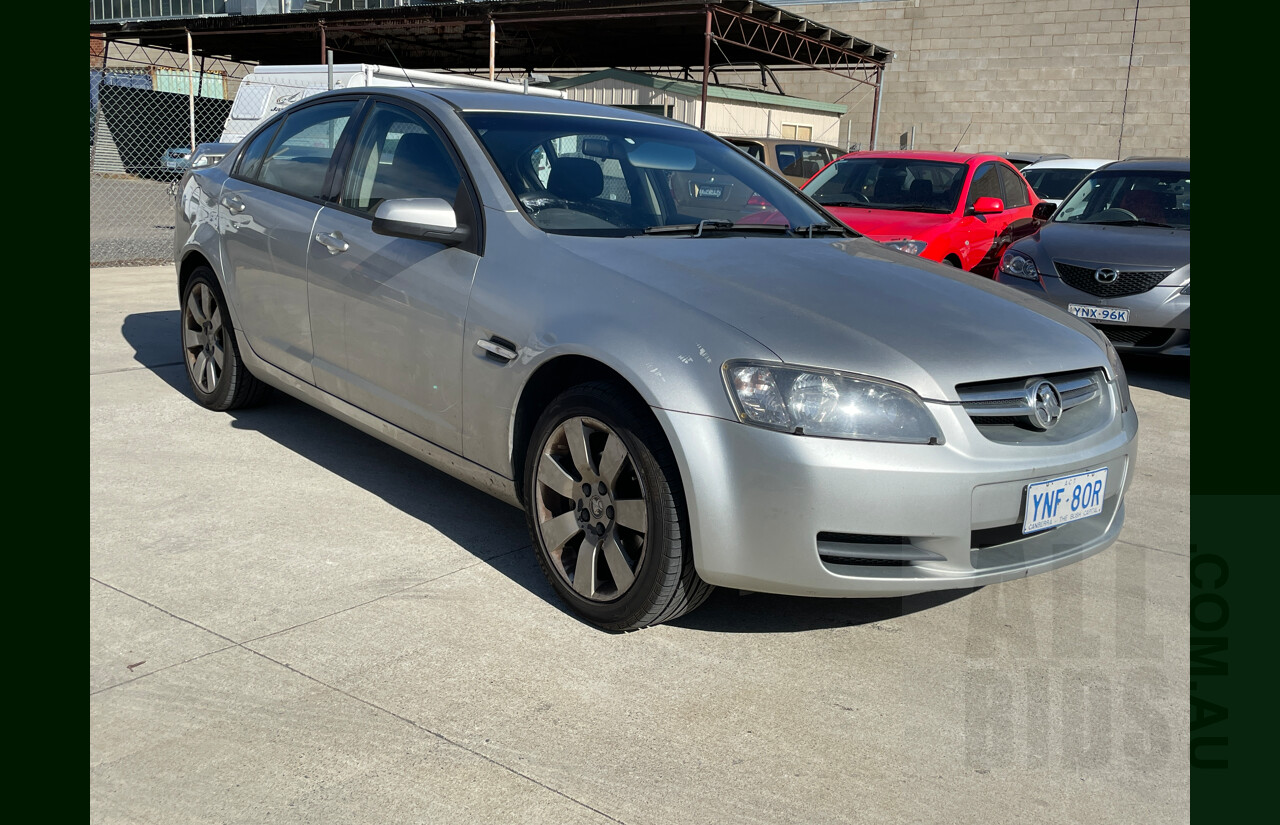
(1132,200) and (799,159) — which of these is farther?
(799,159)

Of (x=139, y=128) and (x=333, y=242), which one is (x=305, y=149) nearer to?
(x=333, y=242)

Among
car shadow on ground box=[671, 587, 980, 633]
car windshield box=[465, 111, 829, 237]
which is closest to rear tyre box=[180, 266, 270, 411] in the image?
car windshield box=[465, 111, 829, 237]

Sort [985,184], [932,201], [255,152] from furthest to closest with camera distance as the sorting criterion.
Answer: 1. [985,184]
2. [932,201]
3. [255,152]

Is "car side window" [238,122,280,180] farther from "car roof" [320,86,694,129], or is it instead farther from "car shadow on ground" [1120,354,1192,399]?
"car shadow on ground" [1120,354,1192,399]

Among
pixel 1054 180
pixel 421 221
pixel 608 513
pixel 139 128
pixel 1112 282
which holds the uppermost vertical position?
pixel 139 128

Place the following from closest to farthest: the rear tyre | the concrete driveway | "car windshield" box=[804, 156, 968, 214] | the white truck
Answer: the concrete driveway < the rear tyre < "car windshield" box=[804, 156, 968, 214] < the white truck

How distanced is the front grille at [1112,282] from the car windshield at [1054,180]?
7.98m

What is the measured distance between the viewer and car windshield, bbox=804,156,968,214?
9586 mm

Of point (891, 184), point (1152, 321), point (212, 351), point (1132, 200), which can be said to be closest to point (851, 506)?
point (212, 351)

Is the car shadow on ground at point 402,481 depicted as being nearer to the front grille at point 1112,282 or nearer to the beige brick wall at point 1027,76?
the front grille at point 1112,282

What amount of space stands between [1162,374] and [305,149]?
21.0 ft

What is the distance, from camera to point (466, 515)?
14.3ft

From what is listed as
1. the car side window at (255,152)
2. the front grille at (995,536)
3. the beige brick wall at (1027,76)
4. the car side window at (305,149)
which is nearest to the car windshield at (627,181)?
the car side window at (305,149)

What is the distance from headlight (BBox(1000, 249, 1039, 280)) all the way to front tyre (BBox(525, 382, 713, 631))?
19.2 ft
